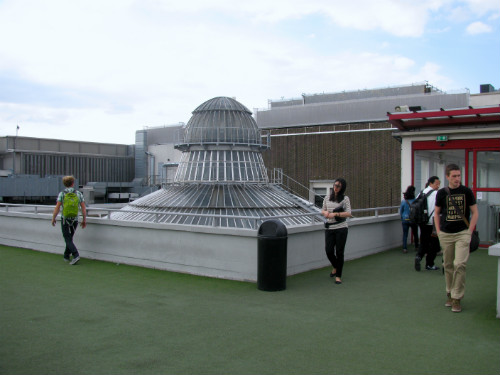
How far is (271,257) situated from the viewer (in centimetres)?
782

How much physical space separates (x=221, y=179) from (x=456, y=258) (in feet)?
41.6

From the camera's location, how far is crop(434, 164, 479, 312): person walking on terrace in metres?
6.50

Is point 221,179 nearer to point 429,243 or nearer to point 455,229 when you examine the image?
point 429,243

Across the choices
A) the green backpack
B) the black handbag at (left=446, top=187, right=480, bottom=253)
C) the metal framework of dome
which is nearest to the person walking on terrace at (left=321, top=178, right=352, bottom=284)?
the black handbag at (left=446, top=187, right=480, bottom=253)

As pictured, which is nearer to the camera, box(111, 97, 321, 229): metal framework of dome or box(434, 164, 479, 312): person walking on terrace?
box(434, 164, 479, 312): person walking on terrace

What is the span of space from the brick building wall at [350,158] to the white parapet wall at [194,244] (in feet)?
51.3

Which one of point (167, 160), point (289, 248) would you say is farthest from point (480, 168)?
point (167, 160)

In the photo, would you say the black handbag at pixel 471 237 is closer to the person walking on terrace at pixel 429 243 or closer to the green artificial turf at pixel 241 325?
the green artificial turf at pixel 241 325

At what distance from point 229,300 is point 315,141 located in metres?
23.7

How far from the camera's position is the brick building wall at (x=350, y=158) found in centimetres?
2740

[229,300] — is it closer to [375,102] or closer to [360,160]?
[360,160]

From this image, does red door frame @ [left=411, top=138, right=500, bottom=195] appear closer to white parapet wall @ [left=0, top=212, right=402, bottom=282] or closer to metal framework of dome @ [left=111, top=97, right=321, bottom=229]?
white parapet wall @ [left=0, top=212, right=402, bottom=282]

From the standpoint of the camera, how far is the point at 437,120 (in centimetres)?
1273

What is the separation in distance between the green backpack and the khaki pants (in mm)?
7232
